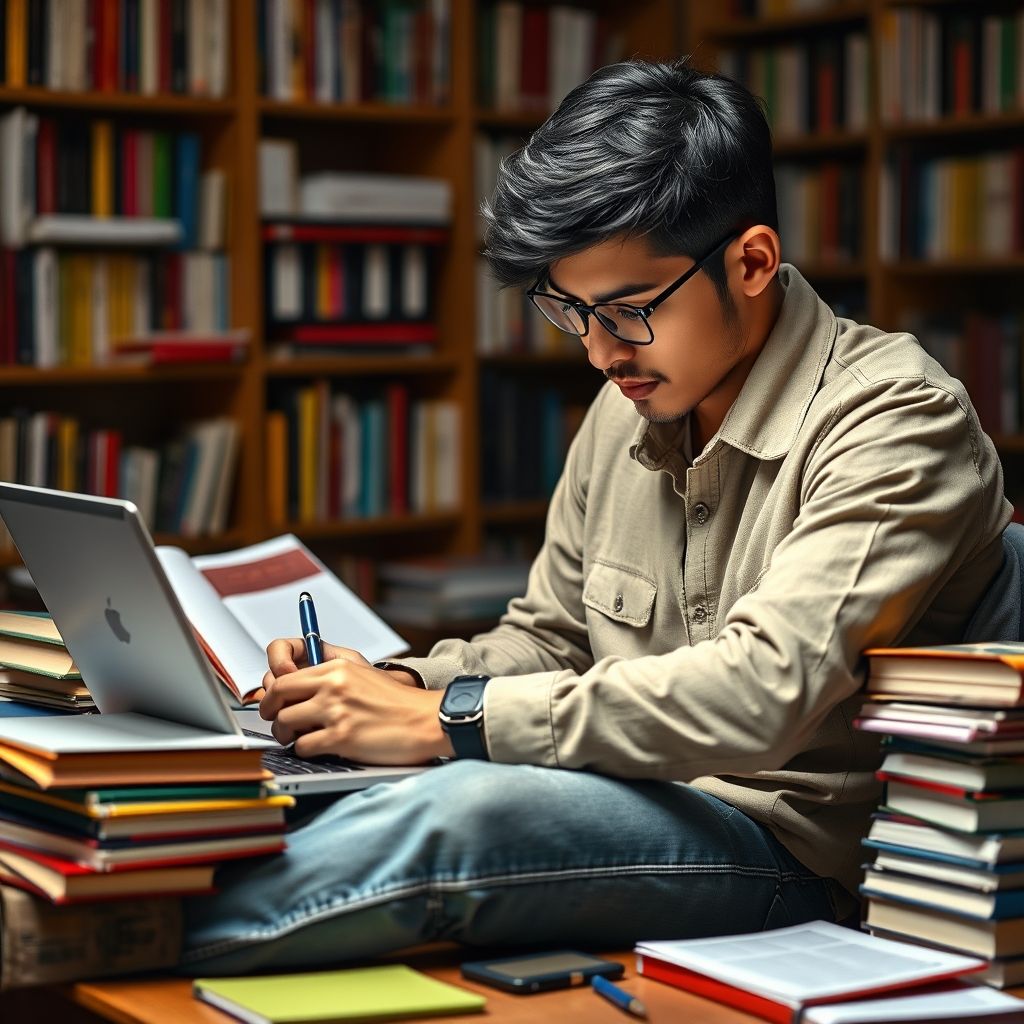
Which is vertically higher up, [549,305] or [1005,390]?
[549,305]

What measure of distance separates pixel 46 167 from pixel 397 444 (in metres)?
1.03

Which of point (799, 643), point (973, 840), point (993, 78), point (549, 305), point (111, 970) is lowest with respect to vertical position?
point (111, 970)

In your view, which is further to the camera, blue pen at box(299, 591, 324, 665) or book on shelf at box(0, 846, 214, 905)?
blue pen at box(299, 591, 324, 665)

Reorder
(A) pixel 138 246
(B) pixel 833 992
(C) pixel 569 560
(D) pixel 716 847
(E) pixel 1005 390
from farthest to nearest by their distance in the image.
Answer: (E) pixel 1005 390
(A) pixel 138 246
(C) pixel 569 560
(D) pixel 716 847
(B) pixel 833 992

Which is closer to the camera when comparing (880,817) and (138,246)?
(880,817)

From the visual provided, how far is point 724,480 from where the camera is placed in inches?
63.9

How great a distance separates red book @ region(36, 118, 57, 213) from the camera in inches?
131

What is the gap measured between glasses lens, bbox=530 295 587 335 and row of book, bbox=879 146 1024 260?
7.87 ft

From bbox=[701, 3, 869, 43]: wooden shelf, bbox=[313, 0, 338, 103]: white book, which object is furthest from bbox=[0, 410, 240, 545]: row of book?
bbox=[701, 3, 869, 43]: wooden shelf

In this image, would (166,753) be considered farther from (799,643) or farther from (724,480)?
(724,480)

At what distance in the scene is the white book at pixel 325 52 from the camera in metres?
3.67

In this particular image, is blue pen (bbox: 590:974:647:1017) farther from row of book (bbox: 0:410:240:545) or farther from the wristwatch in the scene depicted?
row of book (bbox: 0:410:240:545)

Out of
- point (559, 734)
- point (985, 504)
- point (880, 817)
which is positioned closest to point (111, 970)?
point (559, 734)

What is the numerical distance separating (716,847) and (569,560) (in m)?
0.52
